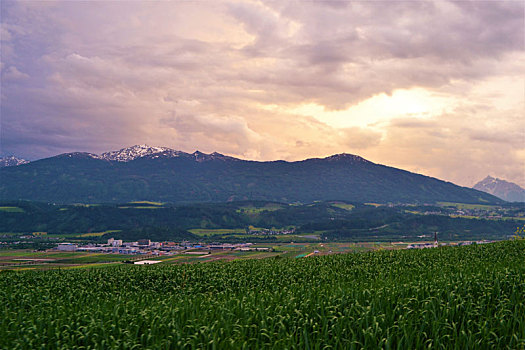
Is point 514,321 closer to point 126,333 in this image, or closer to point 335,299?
point 335,299

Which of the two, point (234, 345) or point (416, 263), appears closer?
point (234, 345)

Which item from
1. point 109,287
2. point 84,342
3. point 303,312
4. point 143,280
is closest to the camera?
point 84,342

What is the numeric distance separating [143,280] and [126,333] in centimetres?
2097

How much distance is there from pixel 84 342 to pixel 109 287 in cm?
1926

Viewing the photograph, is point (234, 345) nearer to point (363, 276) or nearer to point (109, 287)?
point (363, 276)

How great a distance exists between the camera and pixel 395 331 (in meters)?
14.2

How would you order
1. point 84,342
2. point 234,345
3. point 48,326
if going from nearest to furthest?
1. point 234,345
2. point 84,342
3. point 48,326

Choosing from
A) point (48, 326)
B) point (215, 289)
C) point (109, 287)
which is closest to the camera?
point (48, 326)

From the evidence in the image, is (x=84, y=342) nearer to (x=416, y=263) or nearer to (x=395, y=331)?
(x=395, y=331)

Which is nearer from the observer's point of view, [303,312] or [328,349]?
[328,349]

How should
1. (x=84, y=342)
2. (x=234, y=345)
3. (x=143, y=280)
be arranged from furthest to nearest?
(x=143, y=280) < (x=84, y=342) < (x=234, y=345)

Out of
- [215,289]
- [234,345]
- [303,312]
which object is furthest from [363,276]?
[234,345]

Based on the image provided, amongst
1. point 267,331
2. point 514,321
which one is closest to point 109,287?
point 267,331

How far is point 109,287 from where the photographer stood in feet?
106
